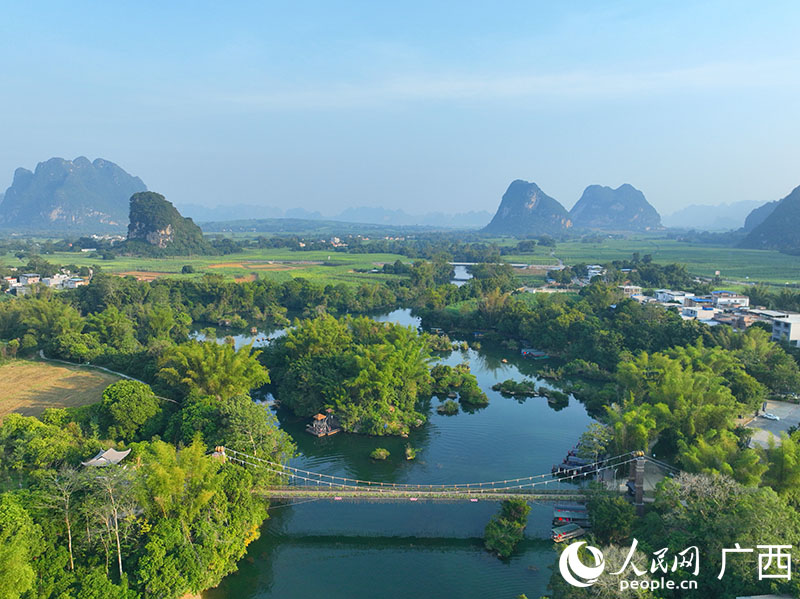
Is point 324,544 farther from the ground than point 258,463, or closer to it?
closer to it

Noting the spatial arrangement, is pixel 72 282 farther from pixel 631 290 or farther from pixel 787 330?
pixel 787 330

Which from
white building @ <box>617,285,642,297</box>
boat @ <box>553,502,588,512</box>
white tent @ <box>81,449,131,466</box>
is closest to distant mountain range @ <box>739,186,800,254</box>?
white building @ <box>617,285,642,297</box>

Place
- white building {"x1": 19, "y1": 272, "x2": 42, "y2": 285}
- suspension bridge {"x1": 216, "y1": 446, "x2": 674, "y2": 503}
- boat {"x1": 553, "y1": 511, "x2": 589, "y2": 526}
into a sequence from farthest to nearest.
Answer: white building {"x1": 19, "y1": 272, "x2": 42, "y2": 285} < boat {"x1": 553, "y1": 511, "x2": 589, "y2": 526} < suspension bridge {"x1": 216, "y1": 446, "x2": 674, "y2": 503}

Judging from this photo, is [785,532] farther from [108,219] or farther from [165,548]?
[108,219]

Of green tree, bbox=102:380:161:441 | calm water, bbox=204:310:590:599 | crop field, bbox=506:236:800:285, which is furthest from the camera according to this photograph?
crop field, bbox=506:236:800:285

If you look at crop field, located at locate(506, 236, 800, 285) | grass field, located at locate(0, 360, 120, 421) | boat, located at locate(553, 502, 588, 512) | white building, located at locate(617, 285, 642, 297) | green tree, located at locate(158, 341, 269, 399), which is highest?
crop field, located at locate(506, 236, 800, 285)

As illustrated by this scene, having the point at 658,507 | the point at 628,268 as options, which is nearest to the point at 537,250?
the point at 628,268

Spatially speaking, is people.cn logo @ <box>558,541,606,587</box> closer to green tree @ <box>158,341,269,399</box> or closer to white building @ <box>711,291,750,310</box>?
green tree @ <box>158,341,269,399</box>

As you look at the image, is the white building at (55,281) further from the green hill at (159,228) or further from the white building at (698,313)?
the white building at (698,313)
